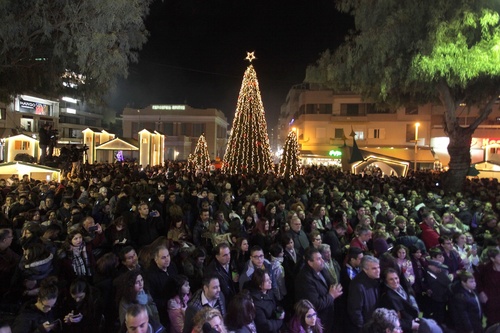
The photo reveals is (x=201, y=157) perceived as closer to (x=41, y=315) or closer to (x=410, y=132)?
(x=410, y=132)

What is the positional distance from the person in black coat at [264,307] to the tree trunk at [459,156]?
14.0 m

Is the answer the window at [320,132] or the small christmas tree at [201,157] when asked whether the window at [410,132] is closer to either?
the window at [320,132]

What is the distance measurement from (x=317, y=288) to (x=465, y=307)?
1521 mm

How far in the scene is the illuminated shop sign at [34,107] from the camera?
44669 mm

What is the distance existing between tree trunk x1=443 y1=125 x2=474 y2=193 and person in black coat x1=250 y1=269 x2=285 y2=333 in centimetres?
1400

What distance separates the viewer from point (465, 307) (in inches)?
172

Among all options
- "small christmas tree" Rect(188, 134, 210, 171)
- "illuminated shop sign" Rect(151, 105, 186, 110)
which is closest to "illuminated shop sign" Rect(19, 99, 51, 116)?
"illuminated shop sign" Rect(151, 105, 186, 110)

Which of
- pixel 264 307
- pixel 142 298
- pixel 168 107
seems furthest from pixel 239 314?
pixel 168 107

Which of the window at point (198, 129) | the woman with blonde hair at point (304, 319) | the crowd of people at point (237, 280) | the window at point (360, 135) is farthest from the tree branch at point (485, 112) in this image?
the window at point (198, 129)

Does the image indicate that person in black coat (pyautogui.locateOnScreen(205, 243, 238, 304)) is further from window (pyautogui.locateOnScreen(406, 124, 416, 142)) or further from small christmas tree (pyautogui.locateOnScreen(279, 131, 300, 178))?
window (pyautogui.locateOnScreen(406, 124, 416, 142))

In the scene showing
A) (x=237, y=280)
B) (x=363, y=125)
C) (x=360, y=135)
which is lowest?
(x=237, y=280)

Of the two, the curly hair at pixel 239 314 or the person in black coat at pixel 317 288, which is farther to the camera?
the person in black coat at pixel 317 288

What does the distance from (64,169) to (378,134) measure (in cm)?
2967

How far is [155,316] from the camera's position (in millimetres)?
3908
